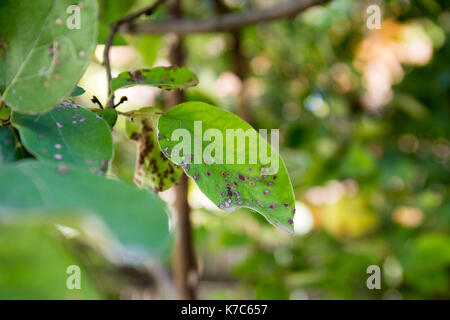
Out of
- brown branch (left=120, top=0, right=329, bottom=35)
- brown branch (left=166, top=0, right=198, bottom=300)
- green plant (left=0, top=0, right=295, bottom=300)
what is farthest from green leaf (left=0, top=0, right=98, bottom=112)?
brown branch (left=166, top=0, right=198, bottom=300)

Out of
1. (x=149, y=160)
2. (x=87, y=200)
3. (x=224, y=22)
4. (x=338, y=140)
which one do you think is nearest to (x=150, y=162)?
(x=149, y=160)

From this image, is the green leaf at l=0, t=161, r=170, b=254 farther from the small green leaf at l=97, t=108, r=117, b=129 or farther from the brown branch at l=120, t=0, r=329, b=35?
the brown branch at l=120, t=0, r=329, b=35

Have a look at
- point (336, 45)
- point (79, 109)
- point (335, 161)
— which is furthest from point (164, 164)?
point (336, 45)

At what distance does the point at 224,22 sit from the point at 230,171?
0.38m

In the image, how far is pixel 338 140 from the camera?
87 centimetres

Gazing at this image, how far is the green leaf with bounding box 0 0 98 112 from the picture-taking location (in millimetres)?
201

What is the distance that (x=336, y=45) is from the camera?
112 cm

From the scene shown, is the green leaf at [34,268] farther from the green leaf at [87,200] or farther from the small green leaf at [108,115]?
the small green leaf at [108,115]

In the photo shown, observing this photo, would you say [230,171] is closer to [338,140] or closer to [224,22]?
[224,22]

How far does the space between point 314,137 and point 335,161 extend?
0.06 metres

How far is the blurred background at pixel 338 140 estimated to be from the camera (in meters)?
0.74

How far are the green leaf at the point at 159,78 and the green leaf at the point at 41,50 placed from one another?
0.18 ft

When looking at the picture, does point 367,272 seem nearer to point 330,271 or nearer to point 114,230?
point 330,271
